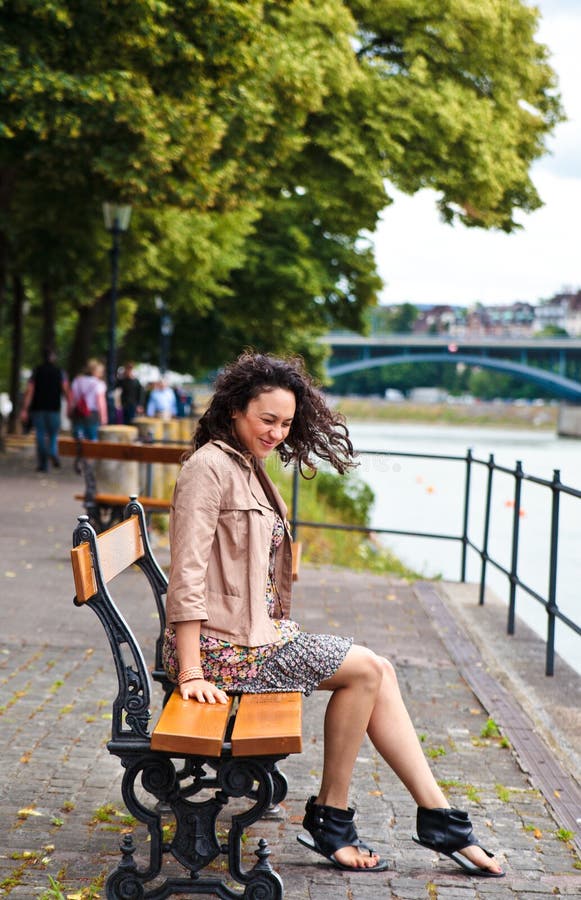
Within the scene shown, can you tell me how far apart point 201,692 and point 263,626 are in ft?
0.90

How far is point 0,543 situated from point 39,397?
8548 millimetres

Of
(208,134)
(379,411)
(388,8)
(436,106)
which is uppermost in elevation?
(388,8)

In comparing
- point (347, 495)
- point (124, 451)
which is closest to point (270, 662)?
point (124, 451)

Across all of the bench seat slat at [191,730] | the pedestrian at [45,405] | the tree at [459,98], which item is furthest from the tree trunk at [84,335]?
the bench seat slat at [191,730]

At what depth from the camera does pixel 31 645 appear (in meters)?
6.79

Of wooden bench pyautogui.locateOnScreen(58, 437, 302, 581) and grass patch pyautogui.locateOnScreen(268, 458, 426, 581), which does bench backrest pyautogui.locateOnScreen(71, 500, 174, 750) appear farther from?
grass patch pyautogui.locateOnScreen(268, 458, 426, 581)

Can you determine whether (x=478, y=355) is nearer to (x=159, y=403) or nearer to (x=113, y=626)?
(x=159, y=403)

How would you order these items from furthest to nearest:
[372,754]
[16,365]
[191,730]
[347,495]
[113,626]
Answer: [16,365]
[347,495]
[372,754]
[113,626]
[191,730]

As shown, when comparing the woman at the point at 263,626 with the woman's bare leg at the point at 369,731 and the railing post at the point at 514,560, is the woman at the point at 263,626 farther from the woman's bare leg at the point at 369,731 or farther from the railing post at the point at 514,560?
the railing post at the point at 514,560

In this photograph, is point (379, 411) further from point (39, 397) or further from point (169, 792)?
point (169, 792)

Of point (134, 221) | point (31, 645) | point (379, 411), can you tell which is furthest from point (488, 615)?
point (379, 411)

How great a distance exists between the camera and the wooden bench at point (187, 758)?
326 cm

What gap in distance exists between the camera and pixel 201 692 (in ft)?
11.6

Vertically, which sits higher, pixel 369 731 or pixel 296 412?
pixel 296 412
